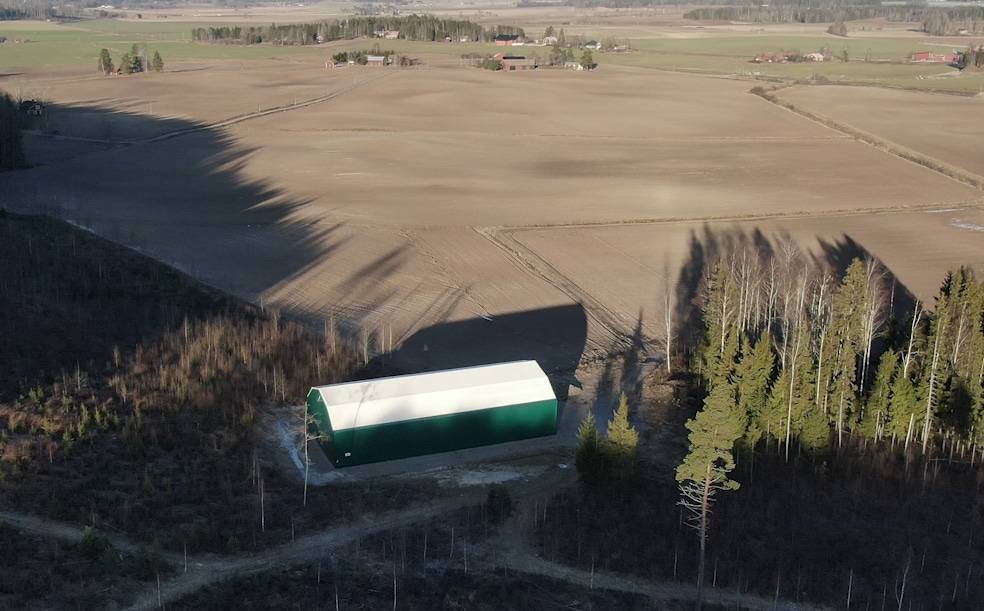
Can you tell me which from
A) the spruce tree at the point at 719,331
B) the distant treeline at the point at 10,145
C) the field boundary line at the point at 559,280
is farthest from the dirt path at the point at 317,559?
the distant treeline at the point at 10,145

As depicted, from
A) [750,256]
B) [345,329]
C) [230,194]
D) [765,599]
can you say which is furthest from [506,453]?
[230,194]

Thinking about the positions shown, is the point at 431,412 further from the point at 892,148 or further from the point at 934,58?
the point at 934,58

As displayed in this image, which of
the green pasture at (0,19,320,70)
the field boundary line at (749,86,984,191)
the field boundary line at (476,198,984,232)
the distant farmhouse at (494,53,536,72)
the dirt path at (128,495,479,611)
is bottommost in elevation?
the dirt path at (128,495,479,611)

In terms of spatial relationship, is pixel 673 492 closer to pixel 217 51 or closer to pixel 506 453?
pixel 506 453

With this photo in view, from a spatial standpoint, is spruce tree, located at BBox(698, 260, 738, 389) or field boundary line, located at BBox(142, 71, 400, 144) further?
field boundary line, located at BBox(142, 71, 400, 144)

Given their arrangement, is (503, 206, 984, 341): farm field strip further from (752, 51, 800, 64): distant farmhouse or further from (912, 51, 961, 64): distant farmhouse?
(912, 51, 961, 64): distant farmhouse

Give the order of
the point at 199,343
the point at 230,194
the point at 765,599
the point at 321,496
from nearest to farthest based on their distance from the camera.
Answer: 1. the point at 765,599
2. the point at 321,496
3. the point at 199,343
4. the point at 230,194

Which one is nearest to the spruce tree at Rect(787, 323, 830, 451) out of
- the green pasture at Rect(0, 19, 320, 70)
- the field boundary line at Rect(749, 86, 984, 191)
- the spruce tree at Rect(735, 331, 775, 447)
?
the spruce tree at Rect(735, 331, 775, 447)
